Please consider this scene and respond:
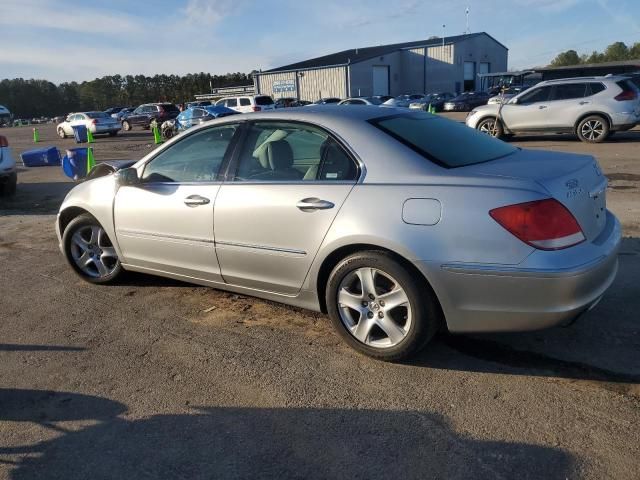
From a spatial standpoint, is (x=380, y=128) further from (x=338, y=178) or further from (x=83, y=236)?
(x=83, y=236)

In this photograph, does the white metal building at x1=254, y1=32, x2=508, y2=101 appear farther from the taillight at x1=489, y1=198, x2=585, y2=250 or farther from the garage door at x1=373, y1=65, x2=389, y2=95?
the taillight at x1=489, y1=198, x2=585, y2=250

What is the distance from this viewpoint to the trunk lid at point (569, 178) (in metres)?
2.89

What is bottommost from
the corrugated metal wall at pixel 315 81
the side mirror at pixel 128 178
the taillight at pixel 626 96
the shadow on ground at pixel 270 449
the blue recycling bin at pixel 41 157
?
the shadow on ground at pixel 270 449

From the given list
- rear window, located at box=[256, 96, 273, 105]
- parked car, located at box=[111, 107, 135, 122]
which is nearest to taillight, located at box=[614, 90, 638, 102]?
rear window, located at box=[256, 96, 273, 105]

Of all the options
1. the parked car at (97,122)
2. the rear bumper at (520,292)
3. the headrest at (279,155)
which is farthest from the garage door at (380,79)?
the rear bumper at (520,292)

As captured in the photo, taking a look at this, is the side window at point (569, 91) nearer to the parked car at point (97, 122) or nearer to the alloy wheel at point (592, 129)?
the alloy wheel at point (592, 129)

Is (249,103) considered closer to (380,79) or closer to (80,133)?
(80,133)

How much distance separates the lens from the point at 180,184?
13.5 ft

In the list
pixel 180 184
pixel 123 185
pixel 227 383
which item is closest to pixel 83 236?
pixel 123 185

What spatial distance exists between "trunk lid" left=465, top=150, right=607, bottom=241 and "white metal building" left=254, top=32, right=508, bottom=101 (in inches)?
2299

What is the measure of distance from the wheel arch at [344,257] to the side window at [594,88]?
12597 mm

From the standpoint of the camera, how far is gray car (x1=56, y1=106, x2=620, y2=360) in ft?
9.16

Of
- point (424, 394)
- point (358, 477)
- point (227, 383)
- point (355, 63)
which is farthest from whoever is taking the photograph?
point (355, 63)

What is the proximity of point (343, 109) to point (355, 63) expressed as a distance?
5920cm
